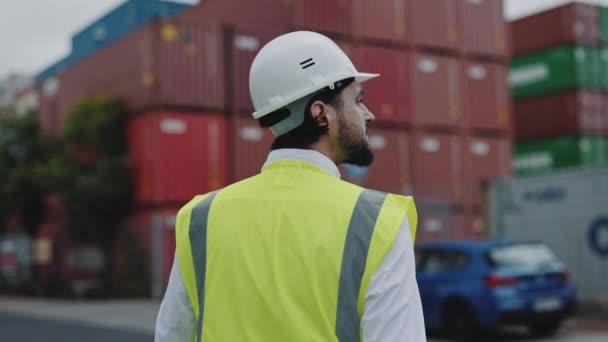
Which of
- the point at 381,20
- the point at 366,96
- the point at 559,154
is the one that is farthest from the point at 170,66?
the point at 559,154

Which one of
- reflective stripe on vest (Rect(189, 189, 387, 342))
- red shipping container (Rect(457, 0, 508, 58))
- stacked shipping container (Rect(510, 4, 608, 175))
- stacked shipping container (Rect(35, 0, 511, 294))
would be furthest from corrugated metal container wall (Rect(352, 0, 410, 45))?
reflective stripe on vest (Rect(189, 189, 387, 342))

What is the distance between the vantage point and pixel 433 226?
2131 cm

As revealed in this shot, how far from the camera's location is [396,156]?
25.4 metres

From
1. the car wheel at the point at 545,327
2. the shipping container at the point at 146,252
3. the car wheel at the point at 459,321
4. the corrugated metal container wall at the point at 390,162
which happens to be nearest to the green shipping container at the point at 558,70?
the corrugated metal container wall at the point at 390,162

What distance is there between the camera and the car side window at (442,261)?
409 inches

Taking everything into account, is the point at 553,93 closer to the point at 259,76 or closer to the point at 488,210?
the point at 488,210

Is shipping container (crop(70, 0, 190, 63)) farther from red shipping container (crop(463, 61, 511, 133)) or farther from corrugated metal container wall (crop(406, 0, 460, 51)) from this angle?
red shipping container (crop(463, 61, 511, 133))

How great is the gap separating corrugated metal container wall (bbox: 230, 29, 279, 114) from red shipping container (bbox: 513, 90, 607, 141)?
13.2 metres

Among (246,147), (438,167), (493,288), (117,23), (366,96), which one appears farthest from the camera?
(438,167)

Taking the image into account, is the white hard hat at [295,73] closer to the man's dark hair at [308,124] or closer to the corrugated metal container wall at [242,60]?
the man's dark hair at [308,124]

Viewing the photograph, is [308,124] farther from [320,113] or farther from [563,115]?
[563,115]

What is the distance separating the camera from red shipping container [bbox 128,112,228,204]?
21.7 metres

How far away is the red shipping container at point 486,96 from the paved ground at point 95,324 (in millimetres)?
12145

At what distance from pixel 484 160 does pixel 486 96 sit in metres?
2.03
